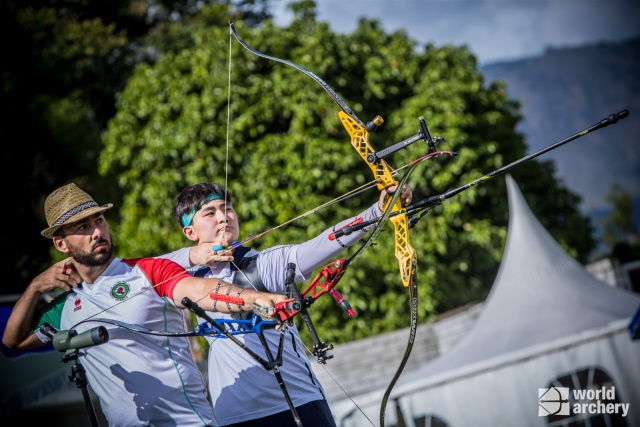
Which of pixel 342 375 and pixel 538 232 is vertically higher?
pixel 538 232

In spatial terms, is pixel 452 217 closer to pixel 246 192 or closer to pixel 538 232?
pixel 538 232

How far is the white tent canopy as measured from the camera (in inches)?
166

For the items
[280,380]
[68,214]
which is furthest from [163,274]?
[280,380]

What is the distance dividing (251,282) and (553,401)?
306 cm

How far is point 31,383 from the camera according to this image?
13.2 ft

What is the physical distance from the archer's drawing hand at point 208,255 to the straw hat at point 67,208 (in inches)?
13.3

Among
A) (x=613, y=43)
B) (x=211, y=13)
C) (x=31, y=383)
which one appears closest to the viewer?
(x=31, y=383)

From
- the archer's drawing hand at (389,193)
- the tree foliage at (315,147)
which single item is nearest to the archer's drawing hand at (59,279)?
the archer's drawing hand at (389,193)

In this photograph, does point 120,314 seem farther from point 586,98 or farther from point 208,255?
point 586,98

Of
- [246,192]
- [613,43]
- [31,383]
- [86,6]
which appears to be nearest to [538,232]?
[246,192]

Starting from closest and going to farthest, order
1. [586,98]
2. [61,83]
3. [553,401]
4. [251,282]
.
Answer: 1. [251,282]
2. [553,401]
3. [61,83]
4. [586,98]

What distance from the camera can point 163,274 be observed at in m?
1.94

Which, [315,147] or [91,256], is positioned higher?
[315,147]

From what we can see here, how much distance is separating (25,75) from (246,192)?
5932 millimetres
